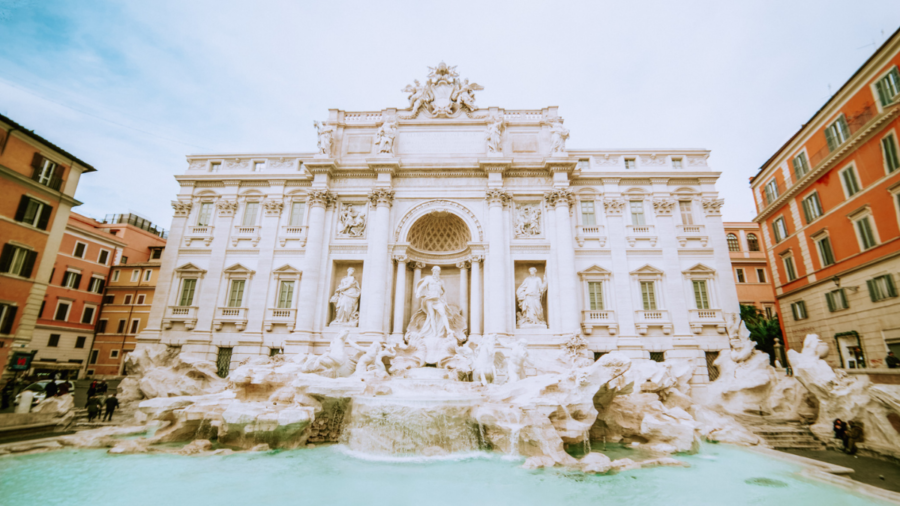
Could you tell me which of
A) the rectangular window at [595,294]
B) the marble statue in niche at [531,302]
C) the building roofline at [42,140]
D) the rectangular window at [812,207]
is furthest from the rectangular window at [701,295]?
the building roofline at [42,140]

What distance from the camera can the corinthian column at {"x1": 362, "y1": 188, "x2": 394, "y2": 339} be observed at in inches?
711

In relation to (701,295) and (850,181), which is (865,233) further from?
(701,295)

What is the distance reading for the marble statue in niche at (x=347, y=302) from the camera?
1878cm

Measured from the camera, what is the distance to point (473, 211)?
65.0 feet

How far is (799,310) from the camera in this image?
66.1ft

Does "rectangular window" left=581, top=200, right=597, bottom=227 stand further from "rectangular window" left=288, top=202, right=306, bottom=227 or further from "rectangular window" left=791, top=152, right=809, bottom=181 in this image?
"rectangular window" left=288, top=202, right=306, bottom=227

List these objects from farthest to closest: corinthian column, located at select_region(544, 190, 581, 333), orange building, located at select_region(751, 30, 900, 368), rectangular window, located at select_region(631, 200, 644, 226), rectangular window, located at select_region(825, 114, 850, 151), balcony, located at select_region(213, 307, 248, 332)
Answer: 1. rectangular window, located at select_region(631, 200, 644, 226)
2. balcony, located at select_region(213, 307, 248, 332)
3. corinthian column, located at select_region(544, 190, 581, 333)
4. rectangular window, located at select_region(825, 114, 850, 151)
5. orange building, located at select_region(751, 30, 900, 368)

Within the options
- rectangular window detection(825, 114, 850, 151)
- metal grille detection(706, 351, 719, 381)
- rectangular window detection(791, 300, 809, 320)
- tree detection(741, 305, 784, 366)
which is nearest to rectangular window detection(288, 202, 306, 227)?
metal grille detection(706, 351, 719, 381)

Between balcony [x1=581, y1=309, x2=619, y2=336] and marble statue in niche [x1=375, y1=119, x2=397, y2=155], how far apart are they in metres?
12.5

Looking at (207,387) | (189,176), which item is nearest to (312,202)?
(189,176)

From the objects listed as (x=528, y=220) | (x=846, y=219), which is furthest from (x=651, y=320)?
(x=846, y=219)

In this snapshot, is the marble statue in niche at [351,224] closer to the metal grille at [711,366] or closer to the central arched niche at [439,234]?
the central arched niche at [439,234]

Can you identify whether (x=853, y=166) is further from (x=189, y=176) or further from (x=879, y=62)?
(x=189, y=176)

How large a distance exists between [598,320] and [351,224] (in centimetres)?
1290
